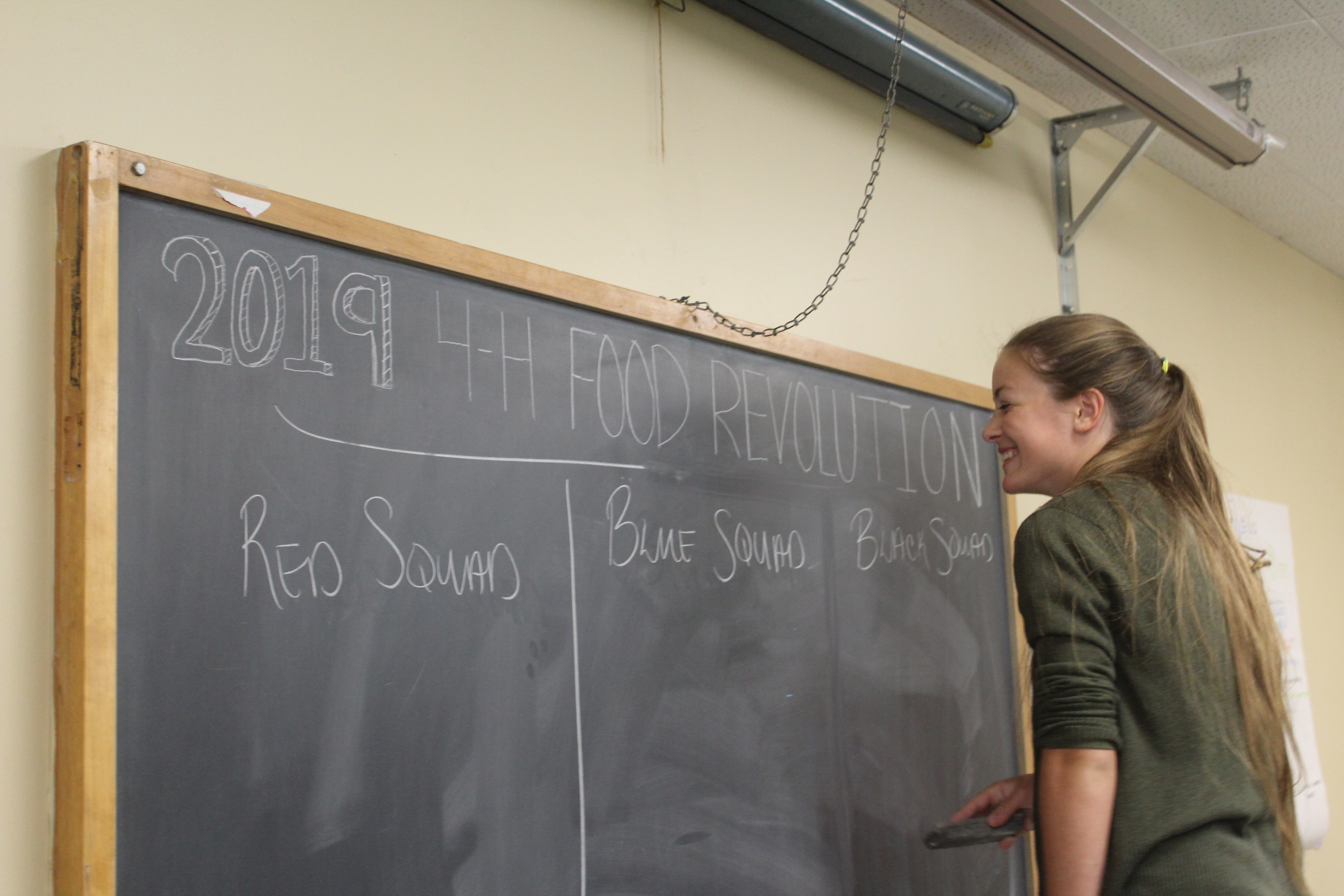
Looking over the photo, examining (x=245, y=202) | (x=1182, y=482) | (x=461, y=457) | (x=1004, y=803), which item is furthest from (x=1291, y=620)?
(x=245, y=202)

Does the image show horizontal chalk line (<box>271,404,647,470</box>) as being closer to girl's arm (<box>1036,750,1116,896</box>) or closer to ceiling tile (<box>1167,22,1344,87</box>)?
girl's arm (<box>1036,750,1116,896</box>)

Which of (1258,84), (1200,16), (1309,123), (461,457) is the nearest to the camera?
(461,457)

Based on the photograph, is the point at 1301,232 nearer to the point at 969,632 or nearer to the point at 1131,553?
the point at 969,632

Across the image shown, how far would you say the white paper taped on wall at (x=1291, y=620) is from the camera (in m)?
3.00

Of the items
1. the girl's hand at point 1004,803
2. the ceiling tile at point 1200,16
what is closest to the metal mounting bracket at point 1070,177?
the ceiling tile at point 1200,16

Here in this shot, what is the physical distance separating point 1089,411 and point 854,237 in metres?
0.57

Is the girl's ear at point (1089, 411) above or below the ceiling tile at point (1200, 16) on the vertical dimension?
below

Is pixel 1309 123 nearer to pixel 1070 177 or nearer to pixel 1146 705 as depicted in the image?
pixel 1070 177

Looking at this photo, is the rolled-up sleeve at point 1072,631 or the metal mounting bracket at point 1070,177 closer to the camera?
the rolled-up sleeve at point 1072,631

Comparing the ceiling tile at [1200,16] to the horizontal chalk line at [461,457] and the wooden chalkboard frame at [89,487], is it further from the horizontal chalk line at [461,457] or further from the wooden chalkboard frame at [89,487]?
the wooden chalkboard frame at [89,487]

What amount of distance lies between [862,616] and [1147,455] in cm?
61

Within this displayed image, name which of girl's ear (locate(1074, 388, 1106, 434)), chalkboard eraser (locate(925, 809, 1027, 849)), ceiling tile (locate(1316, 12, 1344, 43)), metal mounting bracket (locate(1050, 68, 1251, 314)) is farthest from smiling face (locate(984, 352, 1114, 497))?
Result: ceiling tile (locate(1316, 12, 1344, 43))

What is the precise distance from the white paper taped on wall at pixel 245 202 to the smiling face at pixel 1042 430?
97cm

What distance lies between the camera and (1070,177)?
107 inches
